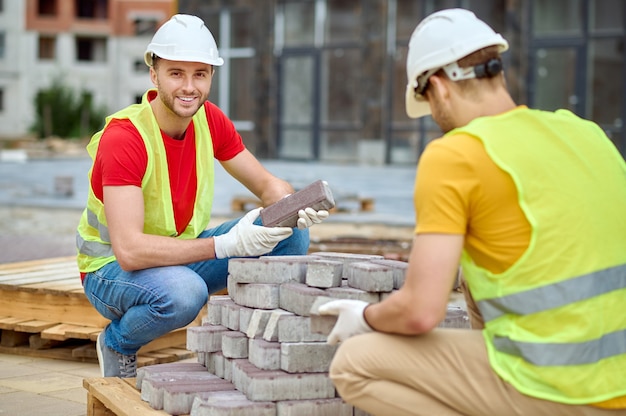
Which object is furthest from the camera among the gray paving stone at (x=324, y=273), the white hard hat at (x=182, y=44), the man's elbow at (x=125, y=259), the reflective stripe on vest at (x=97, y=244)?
the reflective stripe on vest at (x=97, y=244)

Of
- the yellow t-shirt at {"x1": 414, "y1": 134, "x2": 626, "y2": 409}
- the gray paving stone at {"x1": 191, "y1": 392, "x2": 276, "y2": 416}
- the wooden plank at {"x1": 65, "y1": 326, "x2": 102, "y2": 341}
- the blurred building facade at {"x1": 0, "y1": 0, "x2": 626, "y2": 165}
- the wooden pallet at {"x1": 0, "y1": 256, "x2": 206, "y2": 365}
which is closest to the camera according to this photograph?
the yellow t-shirt at {"x1": 414, "y1": 134, "x2": 626, "y2": 409}

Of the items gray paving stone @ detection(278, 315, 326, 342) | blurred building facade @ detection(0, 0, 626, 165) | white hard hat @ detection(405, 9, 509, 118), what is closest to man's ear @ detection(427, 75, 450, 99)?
white hard hat @ detection(405, 9, 509, 118)

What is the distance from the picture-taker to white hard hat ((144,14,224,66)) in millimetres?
4176

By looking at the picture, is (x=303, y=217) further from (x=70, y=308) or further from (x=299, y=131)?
(x=299, y=131)

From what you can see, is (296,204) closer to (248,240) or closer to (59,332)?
(248,240)

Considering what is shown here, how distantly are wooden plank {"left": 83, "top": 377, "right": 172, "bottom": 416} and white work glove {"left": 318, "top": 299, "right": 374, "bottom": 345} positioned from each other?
84 centimetres

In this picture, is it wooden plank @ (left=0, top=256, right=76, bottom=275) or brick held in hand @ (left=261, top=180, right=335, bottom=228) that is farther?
wooden plank @ (left=0, top=256, right=76, bottom=275)

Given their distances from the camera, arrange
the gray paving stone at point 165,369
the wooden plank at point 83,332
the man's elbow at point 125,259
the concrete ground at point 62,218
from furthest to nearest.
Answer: the wooden plank at point 83,332 < the concrete ground at point 62,218 < the man's elbow at point 125,259 < the gray paving stone at point 165,369

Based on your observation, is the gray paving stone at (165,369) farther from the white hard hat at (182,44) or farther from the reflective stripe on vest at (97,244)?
the white hard hat at (182,44)

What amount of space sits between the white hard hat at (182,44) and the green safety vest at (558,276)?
5.76 ft

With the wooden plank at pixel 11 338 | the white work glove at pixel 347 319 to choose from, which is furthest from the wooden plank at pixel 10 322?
the white work glove at pixel 347 319

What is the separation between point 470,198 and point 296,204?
1.43 m

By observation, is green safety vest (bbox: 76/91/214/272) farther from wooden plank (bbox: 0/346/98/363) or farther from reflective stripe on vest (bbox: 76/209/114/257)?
wooden plank (bbox: 0/346/98/363)

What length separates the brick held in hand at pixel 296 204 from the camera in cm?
393
